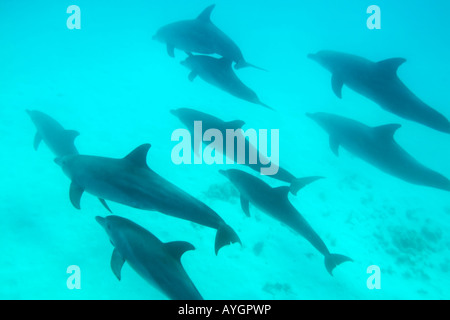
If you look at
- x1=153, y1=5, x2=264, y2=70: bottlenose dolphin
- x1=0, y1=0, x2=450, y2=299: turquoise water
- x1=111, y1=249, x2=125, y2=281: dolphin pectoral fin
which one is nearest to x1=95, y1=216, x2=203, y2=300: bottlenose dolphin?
x1=111, y1=249, x2=125, y2=281: dolphin pectoral fin

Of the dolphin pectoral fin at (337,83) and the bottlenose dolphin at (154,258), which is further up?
the dolphin pectoral fin at (337,83)

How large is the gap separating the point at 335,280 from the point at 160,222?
17.7ft

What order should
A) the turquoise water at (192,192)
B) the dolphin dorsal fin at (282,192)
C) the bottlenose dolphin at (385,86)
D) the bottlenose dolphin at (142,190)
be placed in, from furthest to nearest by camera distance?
1. the turquoise water at (192,192)
2. the dolphin dorsal fin at (282,192)
3. the bottlenose dolphin at (385,86)
4. the bottlenose dolphin at (142,190)

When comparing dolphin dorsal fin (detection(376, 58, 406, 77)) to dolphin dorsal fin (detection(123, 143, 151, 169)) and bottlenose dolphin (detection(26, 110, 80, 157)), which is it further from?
bottlenose dolphin (detection(26, 110, 80, 157))

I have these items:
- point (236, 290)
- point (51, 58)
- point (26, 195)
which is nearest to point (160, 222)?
point (236, 290)

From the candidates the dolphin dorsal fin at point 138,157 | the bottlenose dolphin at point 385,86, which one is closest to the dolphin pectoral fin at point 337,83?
the bottlenose dolphin at point 385,86

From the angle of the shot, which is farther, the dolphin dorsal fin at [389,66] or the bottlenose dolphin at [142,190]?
the dolphin dorsal fin at [389,66]

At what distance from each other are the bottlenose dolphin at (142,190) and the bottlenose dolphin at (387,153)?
8.91 ft

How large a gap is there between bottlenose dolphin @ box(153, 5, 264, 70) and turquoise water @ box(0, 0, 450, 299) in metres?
5.70

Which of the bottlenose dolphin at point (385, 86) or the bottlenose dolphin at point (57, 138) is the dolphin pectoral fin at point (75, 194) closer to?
the bottlenose dolphin at point (57, 138)

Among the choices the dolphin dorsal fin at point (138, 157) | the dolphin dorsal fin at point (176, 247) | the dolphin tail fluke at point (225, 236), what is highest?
the dolphin dorsal fin at point (138, 157)

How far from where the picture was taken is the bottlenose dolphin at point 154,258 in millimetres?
3682

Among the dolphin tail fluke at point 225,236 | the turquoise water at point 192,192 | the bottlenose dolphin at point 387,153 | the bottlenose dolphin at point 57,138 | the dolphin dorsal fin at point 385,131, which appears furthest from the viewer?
the turquoise water at point 192,192

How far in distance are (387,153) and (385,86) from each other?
1.17 m
